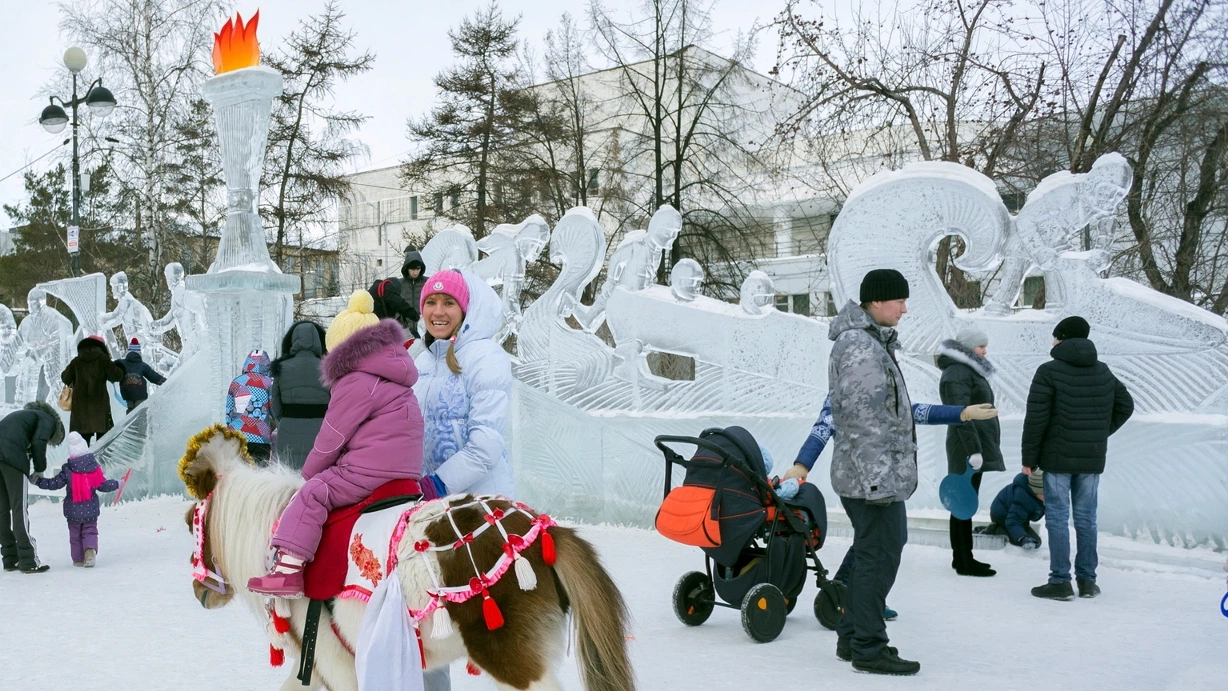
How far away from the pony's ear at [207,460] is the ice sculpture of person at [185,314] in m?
8.50

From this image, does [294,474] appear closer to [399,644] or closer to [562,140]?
[399,644]

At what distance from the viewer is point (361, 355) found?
336 cm

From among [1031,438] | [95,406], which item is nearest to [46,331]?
[95,406]

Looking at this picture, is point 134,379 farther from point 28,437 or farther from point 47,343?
point 28,437

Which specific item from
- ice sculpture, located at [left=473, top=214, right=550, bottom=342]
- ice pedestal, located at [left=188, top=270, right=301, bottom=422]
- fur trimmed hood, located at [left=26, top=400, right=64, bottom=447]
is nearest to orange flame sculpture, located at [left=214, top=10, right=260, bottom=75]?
ice pedestal, located at [left=188, top=270, right=301, bottom=422]

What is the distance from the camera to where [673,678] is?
491 cm

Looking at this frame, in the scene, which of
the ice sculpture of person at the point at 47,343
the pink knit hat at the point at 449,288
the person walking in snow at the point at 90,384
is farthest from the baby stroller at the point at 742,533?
the ice sculpture of person at the point at 47,343

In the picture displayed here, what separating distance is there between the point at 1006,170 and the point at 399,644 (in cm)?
1327

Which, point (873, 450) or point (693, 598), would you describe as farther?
point (693, 598)

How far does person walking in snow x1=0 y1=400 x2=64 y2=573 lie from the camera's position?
7.84m

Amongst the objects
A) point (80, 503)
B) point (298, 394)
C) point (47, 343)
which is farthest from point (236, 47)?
point (47, 343)

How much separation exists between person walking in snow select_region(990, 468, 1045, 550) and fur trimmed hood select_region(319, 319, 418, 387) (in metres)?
5.85

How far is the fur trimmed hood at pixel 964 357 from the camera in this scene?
7422mm

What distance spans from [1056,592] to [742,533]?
230 centimetres
